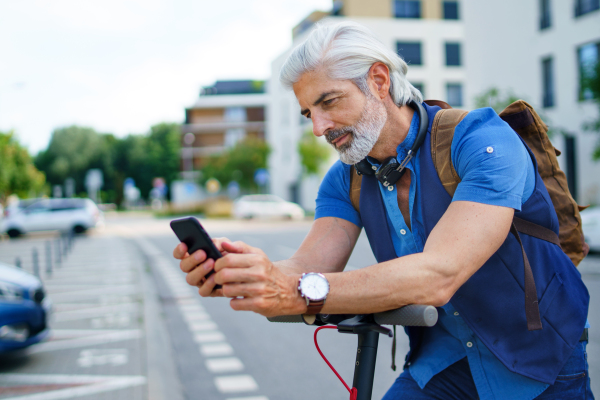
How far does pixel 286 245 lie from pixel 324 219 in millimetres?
15660

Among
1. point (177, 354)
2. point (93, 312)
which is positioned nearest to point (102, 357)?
point (177, 354)

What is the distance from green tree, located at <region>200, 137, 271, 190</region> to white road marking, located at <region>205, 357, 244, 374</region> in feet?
146

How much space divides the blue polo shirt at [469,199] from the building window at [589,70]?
18851mm

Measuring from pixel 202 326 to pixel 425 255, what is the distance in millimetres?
6580

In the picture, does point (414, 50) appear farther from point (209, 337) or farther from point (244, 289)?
point (244, 289)

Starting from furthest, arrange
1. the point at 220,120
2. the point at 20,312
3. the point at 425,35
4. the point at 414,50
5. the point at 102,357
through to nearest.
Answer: the point at 220,120
the point at 425,35
the point at 414,50
the point at 102,357
the point at 20,312

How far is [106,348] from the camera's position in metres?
6.31

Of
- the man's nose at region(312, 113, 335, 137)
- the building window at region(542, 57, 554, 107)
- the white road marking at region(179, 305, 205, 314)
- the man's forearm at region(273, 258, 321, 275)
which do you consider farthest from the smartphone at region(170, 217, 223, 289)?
the building window at region(542, 57, 554, 107)

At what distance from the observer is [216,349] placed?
6473 mm

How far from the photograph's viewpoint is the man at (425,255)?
1.44m

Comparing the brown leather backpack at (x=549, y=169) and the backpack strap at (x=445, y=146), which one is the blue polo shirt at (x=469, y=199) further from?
the brown leather backpack at (x=549, y=169)

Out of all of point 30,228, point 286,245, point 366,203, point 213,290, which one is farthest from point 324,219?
point 30,228

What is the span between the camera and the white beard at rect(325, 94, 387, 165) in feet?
5.94

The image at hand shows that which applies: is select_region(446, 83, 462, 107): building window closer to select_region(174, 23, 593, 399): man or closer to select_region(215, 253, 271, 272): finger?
select_region(174, 23, 593, 399): man
